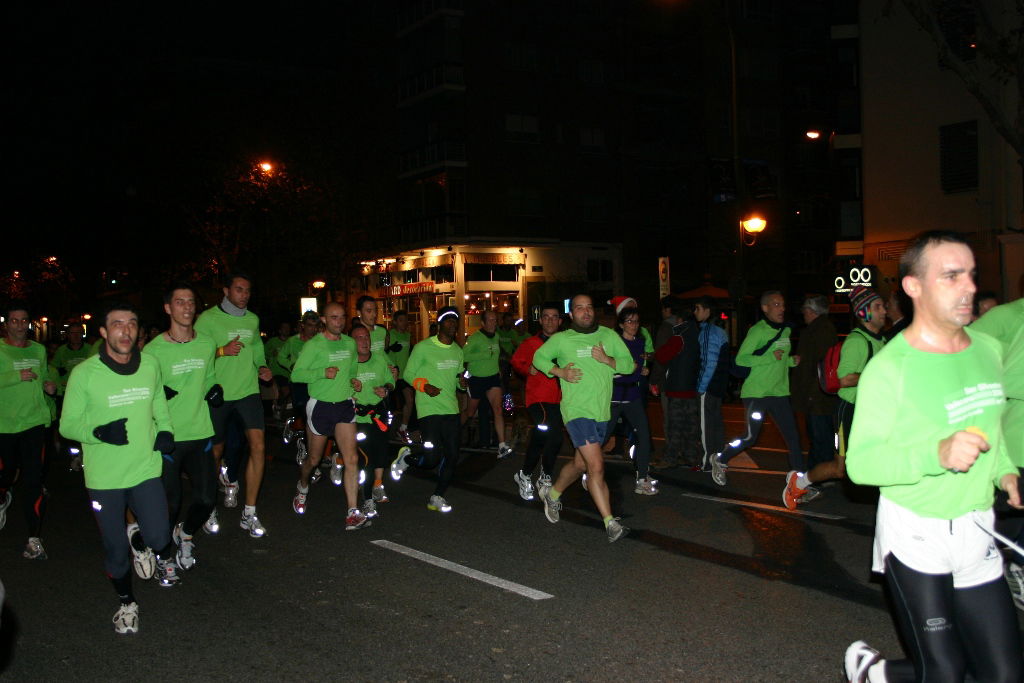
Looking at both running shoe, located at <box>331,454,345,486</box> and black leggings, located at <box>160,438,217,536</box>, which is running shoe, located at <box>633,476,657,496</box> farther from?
black leggings, located at <box>160,438,217,536</box>

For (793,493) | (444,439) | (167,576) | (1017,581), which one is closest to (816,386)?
(793,493)

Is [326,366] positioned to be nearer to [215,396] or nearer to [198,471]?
[215,396]

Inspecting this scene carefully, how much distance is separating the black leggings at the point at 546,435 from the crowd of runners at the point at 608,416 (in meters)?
0.03

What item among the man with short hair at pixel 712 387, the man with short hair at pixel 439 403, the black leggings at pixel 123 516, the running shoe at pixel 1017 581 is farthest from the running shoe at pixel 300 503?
the running shoe at pixel 1017 581

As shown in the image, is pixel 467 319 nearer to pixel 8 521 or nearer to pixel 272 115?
pixel 272 115

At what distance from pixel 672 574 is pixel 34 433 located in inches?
216

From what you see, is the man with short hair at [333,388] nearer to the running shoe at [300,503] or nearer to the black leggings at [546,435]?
the running shoe at [300,503]

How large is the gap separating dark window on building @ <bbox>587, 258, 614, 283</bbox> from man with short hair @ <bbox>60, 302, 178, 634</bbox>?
3941cm

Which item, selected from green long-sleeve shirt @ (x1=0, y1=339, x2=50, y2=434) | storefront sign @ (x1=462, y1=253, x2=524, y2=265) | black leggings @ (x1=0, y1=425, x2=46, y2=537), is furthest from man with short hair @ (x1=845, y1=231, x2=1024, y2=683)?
storefront sign @ (x1=462, y1=253, x2=524, y2=265)

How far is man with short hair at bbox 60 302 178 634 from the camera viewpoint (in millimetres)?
5691

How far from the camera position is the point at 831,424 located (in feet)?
31.3

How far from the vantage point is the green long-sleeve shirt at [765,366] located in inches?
382

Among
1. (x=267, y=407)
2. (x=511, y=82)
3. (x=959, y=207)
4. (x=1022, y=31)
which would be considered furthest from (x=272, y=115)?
(x=1022, y=31)

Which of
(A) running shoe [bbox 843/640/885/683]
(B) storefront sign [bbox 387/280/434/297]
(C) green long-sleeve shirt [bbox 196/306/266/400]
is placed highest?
(B) storefront sign [bbox 387/280/434/297]
